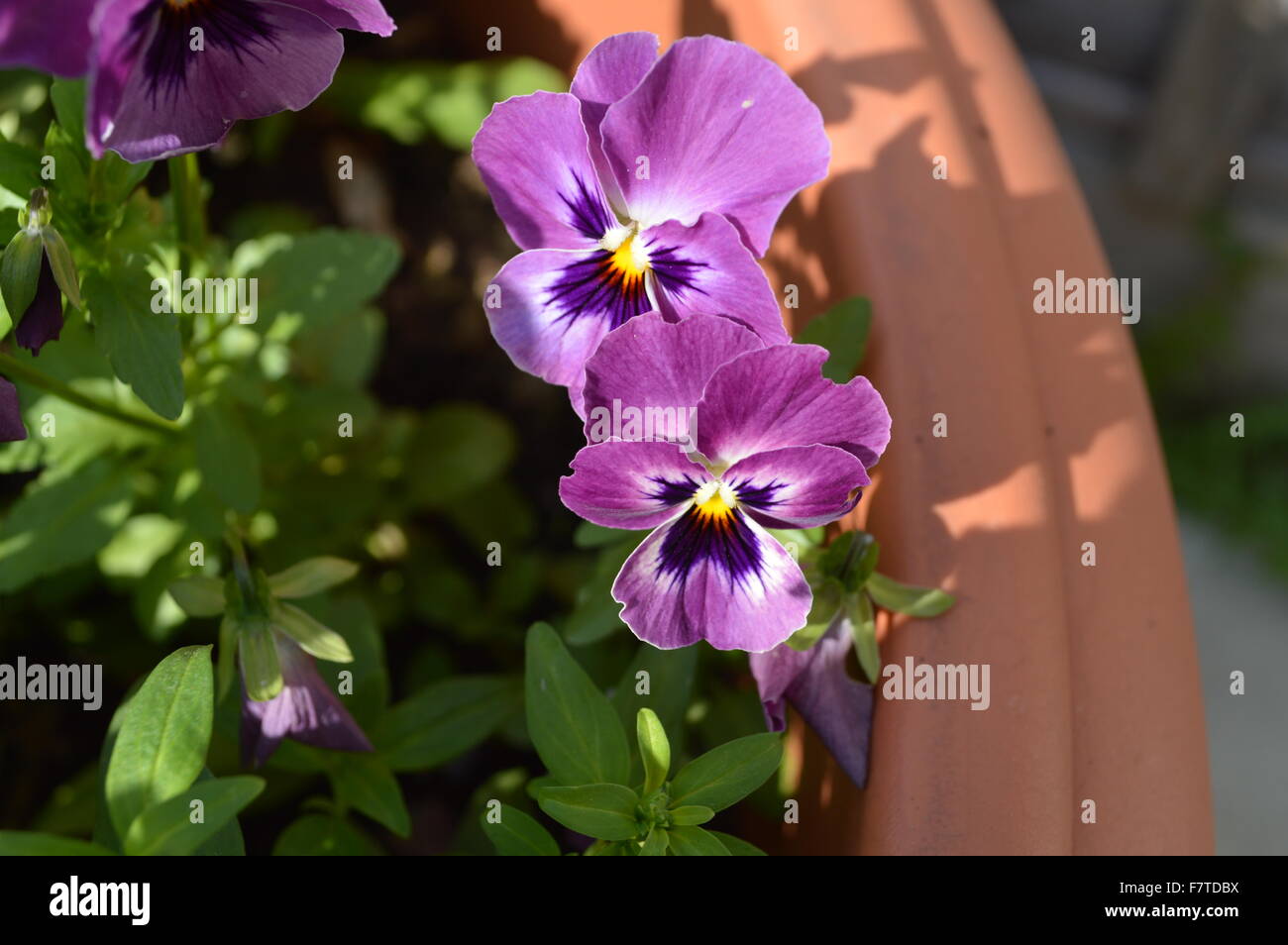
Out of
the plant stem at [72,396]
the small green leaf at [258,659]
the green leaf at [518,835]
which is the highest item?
the plant stem at [72,396]

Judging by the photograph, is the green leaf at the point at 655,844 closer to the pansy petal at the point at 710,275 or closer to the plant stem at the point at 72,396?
the pansy petal at the point at 710,275

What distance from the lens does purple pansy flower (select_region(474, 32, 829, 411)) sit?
2.05 ft

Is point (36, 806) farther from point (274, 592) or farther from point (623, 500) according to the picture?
point (623, 500)

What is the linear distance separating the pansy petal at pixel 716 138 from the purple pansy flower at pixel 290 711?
0.35 meters

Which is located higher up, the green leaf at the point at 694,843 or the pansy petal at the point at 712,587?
the pansy petal at the point at 712,587

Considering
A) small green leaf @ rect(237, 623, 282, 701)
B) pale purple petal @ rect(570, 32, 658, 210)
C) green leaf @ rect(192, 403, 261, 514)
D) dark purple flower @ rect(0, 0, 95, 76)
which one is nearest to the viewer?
dark purple flower @ rect(0, 0, 95, 76)

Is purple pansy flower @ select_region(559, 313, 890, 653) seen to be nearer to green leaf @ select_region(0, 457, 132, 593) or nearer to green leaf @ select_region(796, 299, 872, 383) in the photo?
green leaf @ select_region(796, 299, 872, 383)

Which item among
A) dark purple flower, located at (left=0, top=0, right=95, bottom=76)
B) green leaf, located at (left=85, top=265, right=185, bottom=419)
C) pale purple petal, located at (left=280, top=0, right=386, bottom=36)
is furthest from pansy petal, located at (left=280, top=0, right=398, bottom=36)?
green leaf, located at (left=85, top=265, right=185, bottom=419)

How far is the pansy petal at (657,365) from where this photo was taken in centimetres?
59

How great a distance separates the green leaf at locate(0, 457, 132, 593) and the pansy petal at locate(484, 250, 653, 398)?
1.32ft

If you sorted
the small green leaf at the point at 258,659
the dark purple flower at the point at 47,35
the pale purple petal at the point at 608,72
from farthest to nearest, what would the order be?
the small green leaf at the point at 258,659 < the pale purple petal at the point at 608,72 < the dark purple flower at the point at 47,35

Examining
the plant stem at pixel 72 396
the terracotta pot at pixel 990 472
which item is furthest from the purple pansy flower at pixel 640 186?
the plant stem at pixel 72 396

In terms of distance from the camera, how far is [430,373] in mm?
→ 1346
